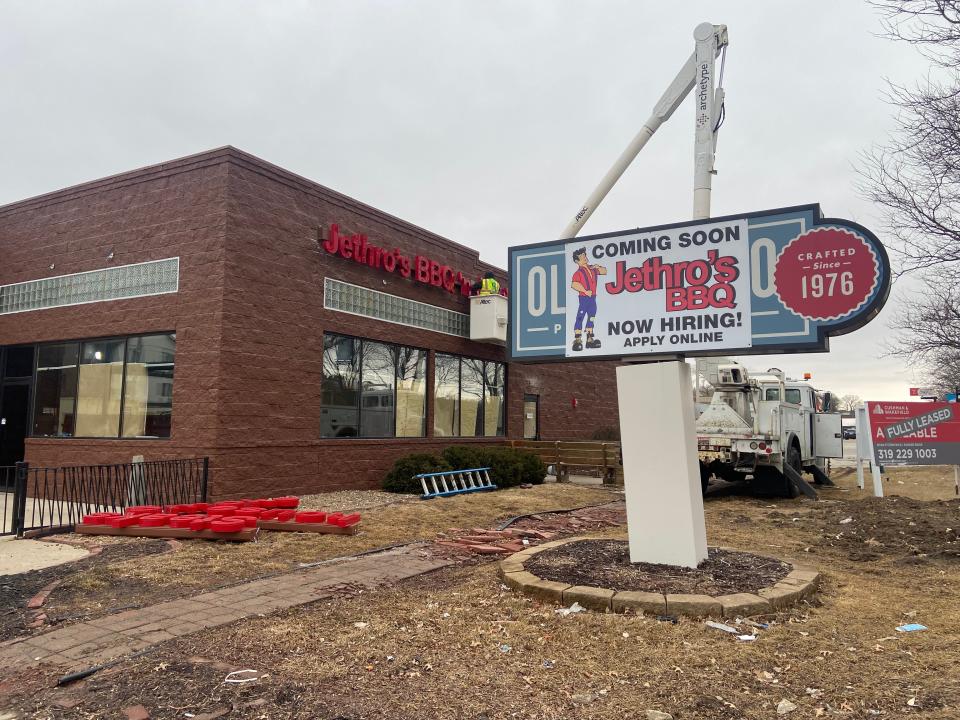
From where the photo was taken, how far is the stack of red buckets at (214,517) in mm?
8781

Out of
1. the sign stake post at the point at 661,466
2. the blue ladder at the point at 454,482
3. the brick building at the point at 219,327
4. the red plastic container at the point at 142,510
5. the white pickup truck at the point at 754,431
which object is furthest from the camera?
the blue ladder at the point at 454,482

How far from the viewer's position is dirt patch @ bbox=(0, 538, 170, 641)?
5473 millimetres

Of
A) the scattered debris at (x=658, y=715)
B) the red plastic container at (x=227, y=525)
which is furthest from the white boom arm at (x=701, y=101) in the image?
the scattered debris at (x=658, y=715)

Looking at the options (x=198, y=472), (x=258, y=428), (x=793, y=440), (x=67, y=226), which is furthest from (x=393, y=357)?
(x=793, y=440)

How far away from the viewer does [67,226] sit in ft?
48.2

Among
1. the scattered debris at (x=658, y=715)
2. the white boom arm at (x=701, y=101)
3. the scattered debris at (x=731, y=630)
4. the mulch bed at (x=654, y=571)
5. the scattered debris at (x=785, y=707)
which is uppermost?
the white boom arm at (x=701, y=101)

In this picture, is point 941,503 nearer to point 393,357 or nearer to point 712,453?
point 712,453

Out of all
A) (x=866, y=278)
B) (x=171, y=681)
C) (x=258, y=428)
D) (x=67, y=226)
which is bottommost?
(x=171, y=681)

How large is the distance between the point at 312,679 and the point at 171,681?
0.86 meters

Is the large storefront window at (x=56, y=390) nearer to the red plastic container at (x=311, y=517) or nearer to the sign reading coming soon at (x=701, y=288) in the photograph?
the red plastic container at (x=311, y=517)

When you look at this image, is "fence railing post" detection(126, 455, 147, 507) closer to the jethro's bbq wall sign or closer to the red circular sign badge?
the jethro's bbq wall sign

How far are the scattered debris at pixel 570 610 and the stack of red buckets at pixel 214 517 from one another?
470cm

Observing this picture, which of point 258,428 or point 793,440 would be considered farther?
point 793,440

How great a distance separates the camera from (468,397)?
19.8m
